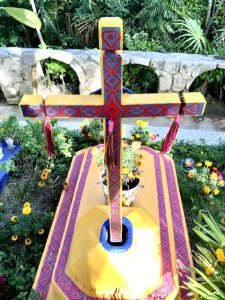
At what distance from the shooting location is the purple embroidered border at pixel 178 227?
128 inches

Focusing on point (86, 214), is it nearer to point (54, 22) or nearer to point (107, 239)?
point (107, 239)

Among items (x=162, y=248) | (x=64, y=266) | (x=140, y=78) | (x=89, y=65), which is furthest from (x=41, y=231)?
(x=140, y=78)

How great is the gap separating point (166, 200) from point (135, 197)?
0.39m

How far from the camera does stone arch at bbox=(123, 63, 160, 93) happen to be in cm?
689

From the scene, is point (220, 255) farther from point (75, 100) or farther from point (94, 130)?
point (94, 130)

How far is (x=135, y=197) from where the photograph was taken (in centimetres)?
396

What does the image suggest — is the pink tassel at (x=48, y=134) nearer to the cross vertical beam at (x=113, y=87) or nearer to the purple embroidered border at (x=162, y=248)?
the cross vertical beam at (x=113, y=87)

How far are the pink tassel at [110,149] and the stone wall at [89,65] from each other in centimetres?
438

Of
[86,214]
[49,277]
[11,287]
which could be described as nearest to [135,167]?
[86,214]

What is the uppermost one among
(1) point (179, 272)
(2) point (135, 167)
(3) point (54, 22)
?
(3) point (54, 22)

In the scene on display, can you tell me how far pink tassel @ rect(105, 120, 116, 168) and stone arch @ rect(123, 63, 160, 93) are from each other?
4691 millimetres

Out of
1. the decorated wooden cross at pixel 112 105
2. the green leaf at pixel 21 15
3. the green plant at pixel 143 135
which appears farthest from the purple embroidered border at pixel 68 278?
the green leaf at pixel 21 15

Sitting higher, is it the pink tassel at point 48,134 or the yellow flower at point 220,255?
the pink tassel at point 48,134

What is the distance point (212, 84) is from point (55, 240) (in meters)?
5.18
